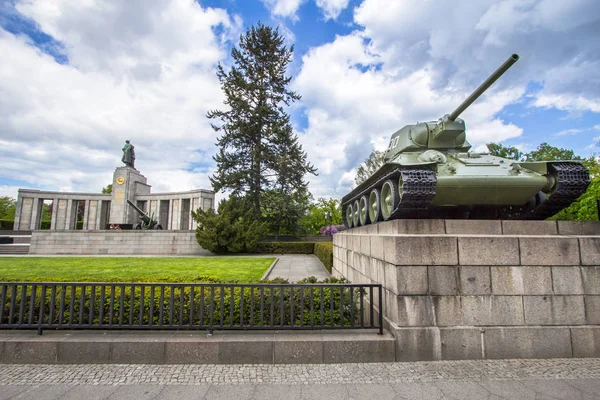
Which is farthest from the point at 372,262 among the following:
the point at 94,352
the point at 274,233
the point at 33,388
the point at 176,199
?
the point at 176,199

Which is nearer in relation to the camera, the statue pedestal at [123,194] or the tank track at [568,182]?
the tank track at [568,182]

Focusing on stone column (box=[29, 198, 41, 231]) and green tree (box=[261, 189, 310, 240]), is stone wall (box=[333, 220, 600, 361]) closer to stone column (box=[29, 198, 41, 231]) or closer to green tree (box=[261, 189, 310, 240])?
green tree (box=[261, 189, 310, 240])

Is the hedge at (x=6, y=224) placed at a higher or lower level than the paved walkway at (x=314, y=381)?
higher

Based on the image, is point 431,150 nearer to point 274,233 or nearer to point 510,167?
point 510,167

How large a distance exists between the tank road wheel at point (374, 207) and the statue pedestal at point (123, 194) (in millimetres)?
33092

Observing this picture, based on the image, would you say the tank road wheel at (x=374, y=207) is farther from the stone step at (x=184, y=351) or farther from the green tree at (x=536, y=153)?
the green tree at (x=536, y=153)

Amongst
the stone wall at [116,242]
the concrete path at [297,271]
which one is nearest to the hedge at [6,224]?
the stone wall at [116,242]

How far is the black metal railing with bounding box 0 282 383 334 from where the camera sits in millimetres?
3883

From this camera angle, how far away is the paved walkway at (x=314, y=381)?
9.59 ft

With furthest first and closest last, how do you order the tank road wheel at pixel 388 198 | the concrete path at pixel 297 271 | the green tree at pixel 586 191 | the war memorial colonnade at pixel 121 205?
the war memorial colonnade at pixel 121 205, the green tree at pixel 586 191, the concrete path at pixel 297 271, the tank road wheel at pixel 388 198

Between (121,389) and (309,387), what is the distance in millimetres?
1830

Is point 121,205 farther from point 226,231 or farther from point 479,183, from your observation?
point 479,183

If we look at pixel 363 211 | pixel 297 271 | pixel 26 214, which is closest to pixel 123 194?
pixel 26 214

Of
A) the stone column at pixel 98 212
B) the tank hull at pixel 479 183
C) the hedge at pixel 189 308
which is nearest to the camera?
the hedge at pixel 189 308
